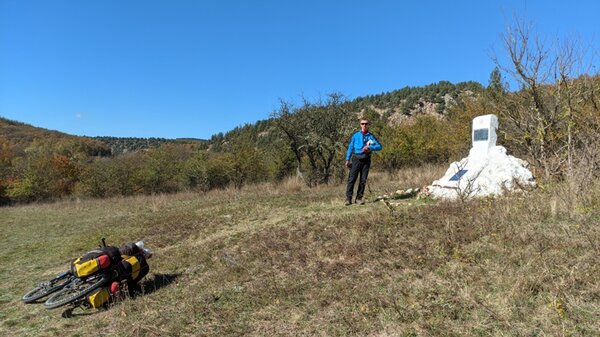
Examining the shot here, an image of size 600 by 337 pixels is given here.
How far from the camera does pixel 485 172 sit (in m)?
7.52

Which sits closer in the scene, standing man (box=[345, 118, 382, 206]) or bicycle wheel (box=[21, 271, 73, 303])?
bicycle wheel (box=[21, 271, 73, 303])

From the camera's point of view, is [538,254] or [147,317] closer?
[538,254]

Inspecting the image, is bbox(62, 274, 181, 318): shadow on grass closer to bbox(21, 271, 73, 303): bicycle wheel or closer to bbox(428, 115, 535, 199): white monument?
bbox(21, 271, 73, 303): bicycle wheel

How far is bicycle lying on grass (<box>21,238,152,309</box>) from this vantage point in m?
4.47

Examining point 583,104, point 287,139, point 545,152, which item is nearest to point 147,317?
point 545,152

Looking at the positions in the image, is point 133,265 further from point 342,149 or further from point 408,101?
point 408,101

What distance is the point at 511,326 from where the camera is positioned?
2.59 metres

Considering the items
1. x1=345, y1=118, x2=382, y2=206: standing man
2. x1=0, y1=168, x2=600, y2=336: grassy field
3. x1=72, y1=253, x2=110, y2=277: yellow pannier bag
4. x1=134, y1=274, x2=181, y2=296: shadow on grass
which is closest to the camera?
x1=0, y1=168, x2=600, y2=336: grassy field

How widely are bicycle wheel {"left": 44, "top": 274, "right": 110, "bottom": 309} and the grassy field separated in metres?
0.20

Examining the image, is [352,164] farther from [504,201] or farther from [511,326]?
[511,326]

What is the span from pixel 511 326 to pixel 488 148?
6.33 m

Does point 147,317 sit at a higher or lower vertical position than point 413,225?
lower

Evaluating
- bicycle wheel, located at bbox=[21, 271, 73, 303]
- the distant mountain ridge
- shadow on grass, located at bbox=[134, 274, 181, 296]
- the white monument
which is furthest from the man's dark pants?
the distant mountain ridge

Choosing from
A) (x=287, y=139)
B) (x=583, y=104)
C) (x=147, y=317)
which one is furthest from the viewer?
(x=287, y=139)
